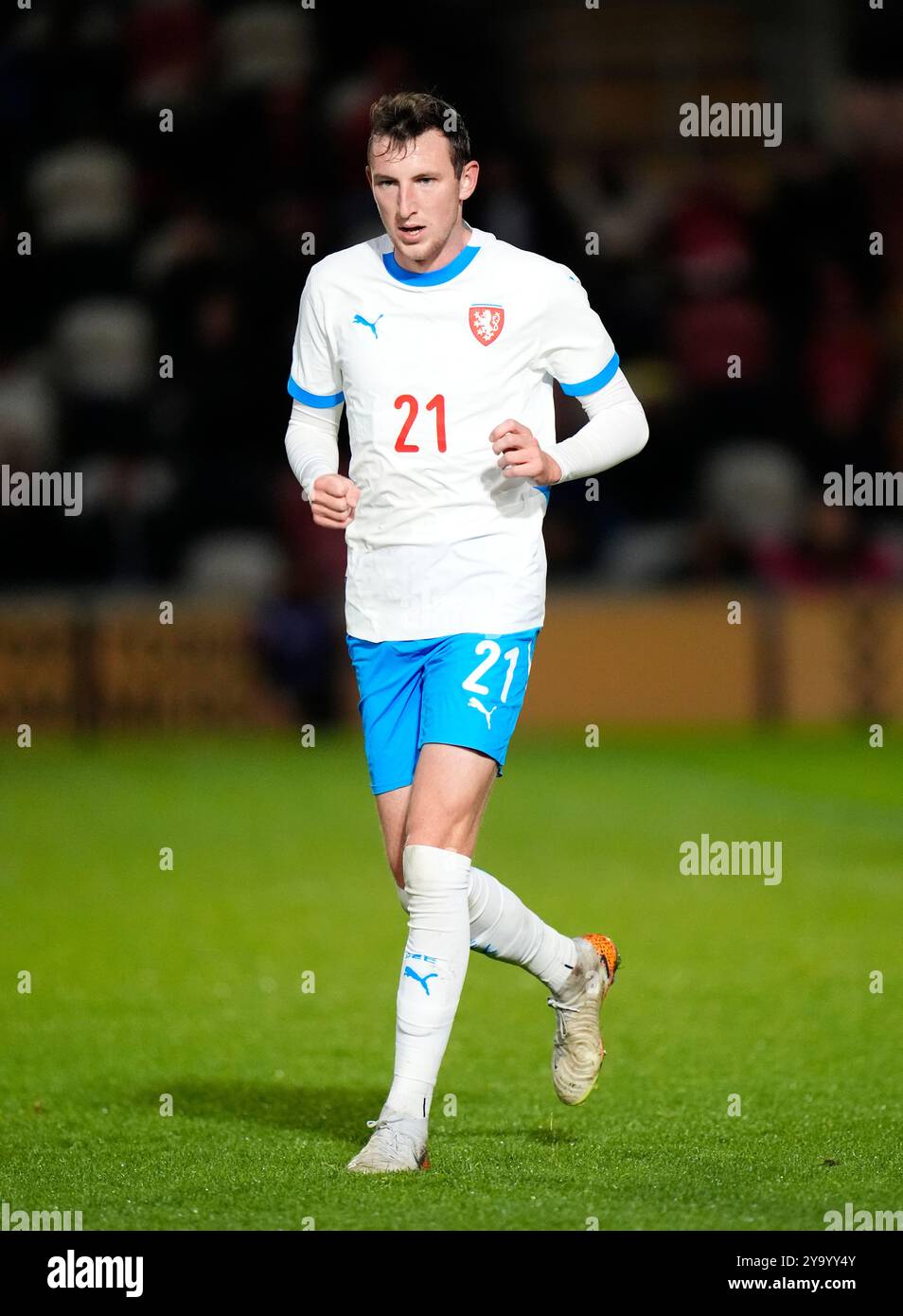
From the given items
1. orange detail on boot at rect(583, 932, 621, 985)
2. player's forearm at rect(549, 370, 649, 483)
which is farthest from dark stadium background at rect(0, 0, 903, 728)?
player's forearm at rect(549, 370, 649, 483)

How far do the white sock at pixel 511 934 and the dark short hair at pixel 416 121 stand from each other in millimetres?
1609

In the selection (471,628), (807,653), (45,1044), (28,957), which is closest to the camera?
(471,628)

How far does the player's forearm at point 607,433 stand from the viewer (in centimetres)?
468

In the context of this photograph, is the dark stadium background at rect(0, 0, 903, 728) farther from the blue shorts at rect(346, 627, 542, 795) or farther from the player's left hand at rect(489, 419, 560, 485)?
the player's left hand at rect(489, 419, 560, 485)

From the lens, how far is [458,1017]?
6.46 m

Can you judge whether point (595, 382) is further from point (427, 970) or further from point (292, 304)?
point (292, 304)

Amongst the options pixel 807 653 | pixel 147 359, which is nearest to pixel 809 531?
pixel 807 653

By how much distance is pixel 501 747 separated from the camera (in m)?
4.64

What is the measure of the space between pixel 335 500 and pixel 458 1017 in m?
2.49

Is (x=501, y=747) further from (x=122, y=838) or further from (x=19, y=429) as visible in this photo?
(x=19, y=429)

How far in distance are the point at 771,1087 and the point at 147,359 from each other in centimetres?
1153

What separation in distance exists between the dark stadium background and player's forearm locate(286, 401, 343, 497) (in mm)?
9267

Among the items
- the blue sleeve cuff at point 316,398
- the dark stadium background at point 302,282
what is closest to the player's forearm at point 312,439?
the blue sleeve cuff at point 316,398

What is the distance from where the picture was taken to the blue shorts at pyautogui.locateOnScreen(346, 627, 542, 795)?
457cm
